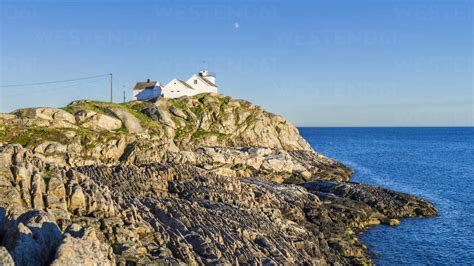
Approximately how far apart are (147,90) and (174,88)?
936 cm

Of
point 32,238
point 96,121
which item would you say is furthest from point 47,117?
point 32,238

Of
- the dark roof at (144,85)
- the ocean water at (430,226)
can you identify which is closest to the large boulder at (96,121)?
the dark roof at (144,85)

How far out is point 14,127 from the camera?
6956 centimetres

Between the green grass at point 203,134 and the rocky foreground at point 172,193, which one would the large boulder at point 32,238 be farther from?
the green grass at point 203,134

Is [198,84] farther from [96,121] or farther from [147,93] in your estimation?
[96,121]

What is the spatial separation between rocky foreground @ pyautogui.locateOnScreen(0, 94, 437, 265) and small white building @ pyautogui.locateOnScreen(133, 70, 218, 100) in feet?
33.4

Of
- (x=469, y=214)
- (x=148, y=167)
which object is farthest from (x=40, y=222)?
(x=469, y=214)

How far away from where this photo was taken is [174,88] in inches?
4518

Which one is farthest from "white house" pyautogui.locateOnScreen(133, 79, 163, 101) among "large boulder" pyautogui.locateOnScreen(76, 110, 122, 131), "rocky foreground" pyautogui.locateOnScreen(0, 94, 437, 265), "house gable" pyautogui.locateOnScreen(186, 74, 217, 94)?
"large boulder" pyautogui.locateOnScreen(76, 110, 122, 131)

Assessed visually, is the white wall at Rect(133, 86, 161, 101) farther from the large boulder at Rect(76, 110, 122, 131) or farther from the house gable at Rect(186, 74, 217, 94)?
the large boulder at Rect(76, 110, 122, 131)

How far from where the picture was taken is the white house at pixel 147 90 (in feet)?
386

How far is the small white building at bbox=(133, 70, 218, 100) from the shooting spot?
114500 millimetres

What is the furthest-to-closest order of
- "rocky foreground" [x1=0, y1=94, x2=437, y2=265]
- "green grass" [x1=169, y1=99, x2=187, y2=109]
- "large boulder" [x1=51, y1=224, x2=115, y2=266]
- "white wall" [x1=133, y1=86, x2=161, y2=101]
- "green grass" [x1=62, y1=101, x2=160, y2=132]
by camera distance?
"white wall" [x1=133, y1=86, x2=161, y2=101]
"green grass" [x1=169, y1=99, x2=187, y2=109]
"green grass" [x1=62, y1=101, x2=160, y2=132]
"rocky foreground" [x1=0, y1=94, x2=437, y2=265]
"large boulder" [x1=51, y1=224, x2=115, y2=266]

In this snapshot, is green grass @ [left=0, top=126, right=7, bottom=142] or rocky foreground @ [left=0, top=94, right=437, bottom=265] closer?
rocky foreground @ [left=0, top=94, right=437, bottom=265]
